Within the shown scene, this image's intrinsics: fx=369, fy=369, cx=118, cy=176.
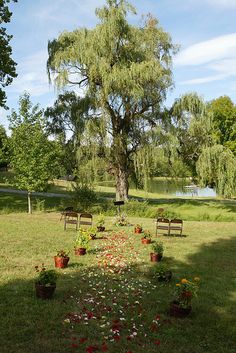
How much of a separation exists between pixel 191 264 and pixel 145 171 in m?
14.6

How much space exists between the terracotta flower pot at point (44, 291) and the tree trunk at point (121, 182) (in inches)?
774

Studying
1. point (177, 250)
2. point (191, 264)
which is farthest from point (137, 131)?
point (191, 264)

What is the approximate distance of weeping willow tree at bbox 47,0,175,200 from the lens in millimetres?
25578

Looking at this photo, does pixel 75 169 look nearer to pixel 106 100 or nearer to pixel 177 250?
pixel 106 100

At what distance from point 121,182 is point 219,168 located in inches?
285

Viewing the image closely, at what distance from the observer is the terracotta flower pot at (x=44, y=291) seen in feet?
27.2

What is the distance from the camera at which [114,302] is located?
8.34 meters

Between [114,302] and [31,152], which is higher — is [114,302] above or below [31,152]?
below

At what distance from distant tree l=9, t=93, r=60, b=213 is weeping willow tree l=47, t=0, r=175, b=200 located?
3.38 meters

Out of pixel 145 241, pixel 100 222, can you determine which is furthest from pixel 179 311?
pixel 100 222

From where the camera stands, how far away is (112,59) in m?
26.4

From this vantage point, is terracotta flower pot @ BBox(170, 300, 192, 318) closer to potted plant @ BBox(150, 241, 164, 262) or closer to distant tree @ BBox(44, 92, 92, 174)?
potted plant @ BBox(150, 241, 164, 262)

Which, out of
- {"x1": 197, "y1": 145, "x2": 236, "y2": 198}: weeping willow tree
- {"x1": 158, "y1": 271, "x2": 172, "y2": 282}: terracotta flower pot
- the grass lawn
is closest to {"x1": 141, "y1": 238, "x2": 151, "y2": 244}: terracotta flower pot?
the grass lawn

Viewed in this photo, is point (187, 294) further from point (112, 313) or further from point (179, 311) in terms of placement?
point (112, 313)
